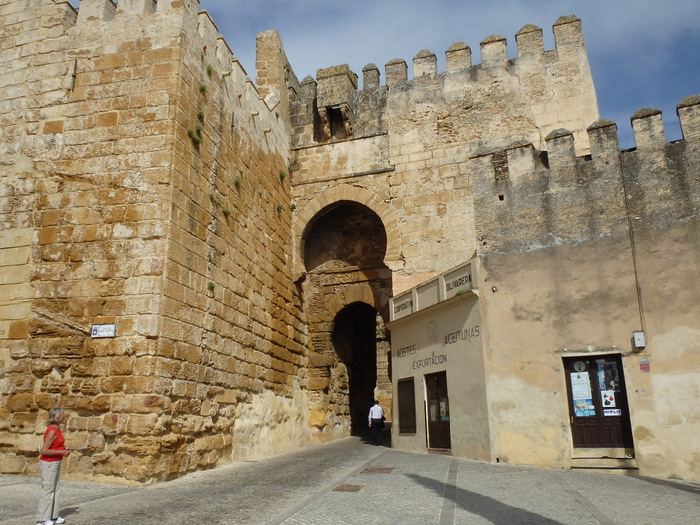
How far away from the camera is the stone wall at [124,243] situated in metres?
6.95

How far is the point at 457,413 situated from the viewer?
30.4 ft

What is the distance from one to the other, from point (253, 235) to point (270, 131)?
2609 mm

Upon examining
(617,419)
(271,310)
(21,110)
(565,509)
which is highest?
(21,110)

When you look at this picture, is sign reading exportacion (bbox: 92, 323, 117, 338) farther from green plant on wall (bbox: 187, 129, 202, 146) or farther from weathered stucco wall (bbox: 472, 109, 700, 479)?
weathered stucco wall (bbox: 472, 109, 700, 479)

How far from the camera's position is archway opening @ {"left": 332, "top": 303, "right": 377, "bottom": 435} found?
13.6m

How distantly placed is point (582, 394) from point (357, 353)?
740cm

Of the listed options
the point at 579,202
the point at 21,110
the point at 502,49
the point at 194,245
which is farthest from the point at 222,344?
the point at 502,49

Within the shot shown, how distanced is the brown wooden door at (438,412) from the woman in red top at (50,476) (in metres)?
6.23

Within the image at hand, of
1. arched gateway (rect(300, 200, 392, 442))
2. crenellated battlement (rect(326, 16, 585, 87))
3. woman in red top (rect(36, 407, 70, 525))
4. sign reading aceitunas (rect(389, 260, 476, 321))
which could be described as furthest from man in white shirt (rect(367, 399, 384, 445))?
woman in red top (rect(36, 407, 70, 525))

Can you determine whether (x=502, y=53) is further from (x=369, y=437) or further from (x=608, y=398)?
(x=369, y=437)

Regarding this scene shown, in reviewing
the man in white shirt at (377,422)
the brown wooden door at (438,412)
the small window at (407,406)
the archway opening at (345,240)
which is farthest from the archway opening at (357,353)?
the brown wooden door at (438,412)

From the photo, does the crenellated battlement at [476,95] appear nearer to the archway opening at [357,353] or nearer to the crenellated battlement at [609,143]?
the crenellated battlement at [609,143]

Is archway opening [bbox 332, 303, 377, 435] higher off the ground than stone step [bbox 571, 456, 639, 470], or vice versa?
archway opening [bbox 332, 303, 377, 435]

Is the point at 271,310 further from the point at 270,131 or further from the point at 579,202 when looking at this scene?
the point at 579,202
